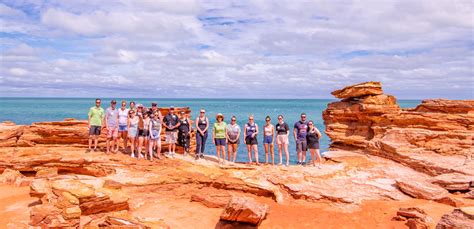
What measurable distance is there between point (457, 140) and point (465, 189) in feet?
13.2

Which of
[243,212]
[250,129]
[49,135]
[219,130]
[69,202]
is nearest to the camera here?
[69,202]

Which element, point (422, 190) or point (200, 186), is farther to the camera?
point (200, 186)

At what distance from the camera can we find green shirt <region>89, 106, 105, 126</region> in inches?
556

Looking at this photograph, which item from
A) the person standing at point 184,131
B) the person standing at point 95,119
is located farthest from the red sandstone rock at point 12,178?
the person standing at point 184,131

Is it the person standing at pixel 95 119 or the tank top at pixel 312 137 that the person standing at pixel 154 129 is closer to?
the person standing at pixel 95 119

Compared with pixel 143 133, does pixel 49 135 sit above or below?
below

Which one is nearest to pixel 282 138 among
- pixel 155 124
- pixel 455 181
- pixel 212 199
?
pixel 212 199

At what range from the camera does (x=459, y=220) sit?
8680mm

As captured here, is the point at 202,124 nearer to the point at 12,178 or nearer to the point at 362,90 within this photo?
the point at 12,178

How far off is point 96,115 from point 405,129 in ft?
47.6

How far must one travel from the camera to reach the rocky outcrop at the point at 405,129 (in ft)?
51.4

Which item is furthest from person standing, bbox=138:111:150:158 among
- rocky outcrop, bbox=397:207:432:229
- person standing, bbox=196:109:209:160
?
rocky outcrop, bbox=397:207:432:229

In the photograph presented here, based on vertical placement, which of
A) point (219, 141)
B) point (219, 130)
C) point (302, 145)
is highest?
point (219, 130)

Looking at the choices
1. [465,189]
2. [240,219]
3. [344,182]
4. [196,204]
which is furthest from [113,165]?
[465,189]
